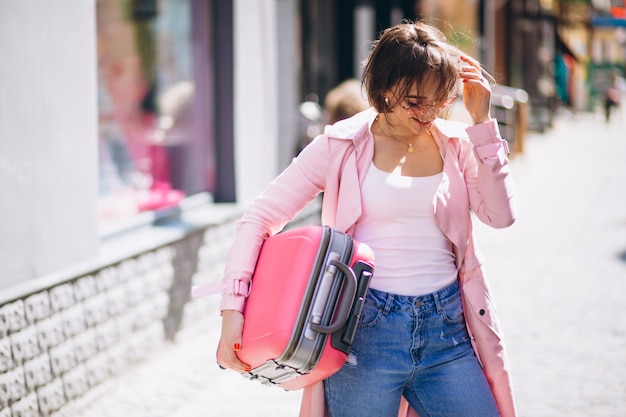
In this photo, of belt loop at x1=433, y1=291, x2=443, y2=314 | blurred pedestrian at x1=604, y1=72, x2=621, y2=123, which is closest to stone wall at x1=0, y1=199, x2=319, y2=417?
belt loop at x1=433, y1=291, x2=443, y2=314

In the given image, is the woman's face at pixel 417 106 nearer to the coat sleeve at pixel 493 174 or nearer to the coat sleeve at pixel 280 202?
the coat sleeve at pixel 493 174

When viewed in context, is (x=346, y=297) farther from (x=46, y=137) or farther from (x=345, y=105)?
(x=345, y=105)

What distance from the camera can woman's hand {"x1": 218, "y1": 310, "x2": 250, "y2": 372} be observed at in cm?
257

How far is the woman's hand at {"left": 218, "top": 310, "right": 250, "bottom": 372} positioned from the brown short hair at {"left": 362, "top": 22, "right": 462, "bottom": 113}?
2.42 ft

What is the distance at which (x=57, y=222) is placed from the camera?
184 inches

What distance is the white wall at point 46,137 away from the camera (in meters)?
4.22

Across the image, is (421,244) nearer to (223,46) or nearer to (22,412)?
(22,412)

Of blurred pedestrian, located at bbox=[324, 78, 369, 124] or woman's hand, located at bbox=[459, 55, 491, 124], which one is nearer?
woman's hand, located at bbox=[459, 55, 491, 124]

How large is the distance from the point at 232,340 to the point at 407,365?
1.63ft

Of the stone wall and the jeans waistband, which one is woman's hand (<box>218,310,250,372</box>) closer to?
the jeans waistband

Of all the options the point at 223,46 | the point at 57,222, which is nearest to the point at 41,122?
the point at 57,222

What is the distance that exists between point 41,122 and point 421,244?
2478 mm

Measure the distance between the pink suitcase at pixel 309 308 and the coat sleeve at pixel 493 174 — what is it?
411mm

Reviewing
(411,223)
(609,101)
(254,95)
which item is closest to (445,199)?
(411,223)
